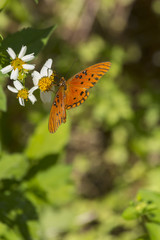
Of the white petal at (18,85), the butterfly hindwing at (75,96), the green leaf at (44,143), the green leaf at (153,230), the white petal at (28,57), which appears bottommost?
the green leaf at (153,230)

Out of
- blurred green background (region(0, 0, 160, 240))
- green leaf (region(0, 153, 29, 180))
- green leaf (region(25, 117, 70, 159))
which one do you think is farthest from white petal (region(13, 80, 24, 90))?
blurred green background (region(0, 0, 160, 240))

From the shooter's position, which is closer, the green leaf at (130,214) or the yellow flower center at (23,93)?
the yellow flower center at (23,93)

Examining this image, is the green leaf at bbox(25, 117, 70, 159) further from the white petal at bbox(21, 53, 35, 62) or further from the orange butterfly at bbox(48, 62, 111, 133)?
the white petal at bbox(21, 53, 35, 62)

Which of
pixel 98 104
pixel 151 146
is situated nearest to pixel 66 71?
pixel 98 104

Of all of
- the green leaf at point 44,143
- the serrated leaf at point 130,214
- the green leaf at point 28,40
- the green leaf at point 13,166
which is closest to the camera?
the green leaf at point 28,40

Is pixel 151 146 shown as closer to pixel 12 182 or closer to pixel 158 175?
pixel 158 175

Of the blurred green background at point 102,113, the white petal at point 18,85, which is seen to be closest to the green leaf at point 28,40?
the white petal at point 18,85

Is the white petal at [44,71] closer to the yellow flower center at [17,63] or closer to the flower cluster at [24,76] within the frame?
the flower cluster at [24,76]

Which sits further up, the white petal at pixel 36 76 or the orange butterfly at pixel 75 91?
the white petal at pixel 36 76
